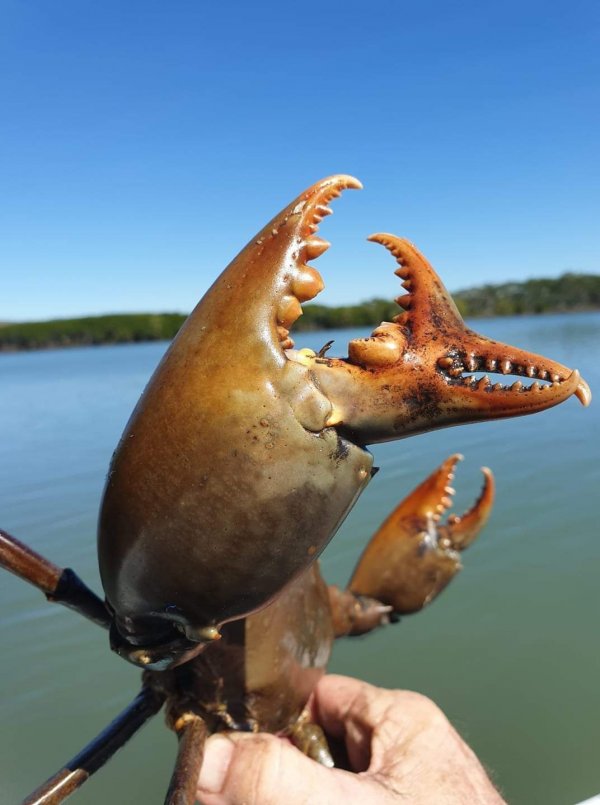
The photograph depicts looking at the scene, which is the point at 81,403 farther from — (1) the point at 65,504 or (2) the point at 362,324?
(2) the point at 362,324

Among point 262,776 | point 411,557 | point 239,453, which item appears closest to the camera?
point 239,453

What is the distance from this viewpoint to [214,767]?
2244mm

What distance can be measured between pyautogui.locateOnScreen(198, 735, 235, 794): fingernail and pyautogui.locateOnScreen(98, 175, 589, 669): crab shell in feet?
3.16

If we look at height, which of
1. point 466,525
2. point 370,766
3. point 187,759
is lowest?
point 370,766

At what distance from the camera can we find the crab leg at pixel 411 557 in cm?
333

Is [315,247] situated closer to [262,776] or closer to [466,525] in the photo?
[262,776]

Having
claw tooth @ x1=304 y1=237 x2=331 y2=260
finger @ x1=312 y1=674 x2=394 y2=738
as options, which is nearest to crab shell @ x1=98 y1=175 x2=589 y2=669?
claw tooth @ x1=304 y1=237 x2=331 y2=260

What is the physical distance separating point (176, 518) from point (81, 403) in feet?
54.1

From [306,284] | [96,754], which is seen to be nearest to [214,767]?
[96,754]

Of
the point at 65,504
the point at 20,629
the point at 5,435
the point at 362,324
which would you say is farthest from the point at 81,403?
the point at 362,324

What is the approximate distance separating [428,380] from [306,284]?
36 cm

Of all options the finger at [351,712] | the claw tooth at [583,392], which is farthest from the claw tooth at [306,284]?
the finger at [351,712]

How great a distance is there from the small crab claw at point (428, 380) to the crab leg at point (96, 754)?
56.9 inches

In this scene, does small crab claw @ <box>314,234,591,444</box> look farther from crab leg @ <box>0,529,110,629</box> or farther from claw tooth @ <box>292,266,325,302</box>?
crab leg @ <box>0,529,110,629</box>
